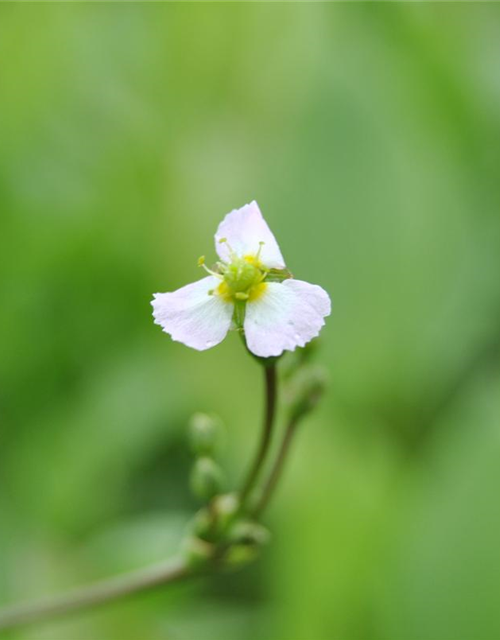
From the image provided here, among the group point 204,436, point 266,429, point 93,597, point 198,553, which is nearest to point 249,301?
point 266,429

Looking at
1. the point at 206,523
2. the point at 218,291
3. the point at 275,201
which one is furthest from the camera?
the point at 275,201

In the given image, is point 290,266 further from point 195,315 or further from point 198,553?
point 195,315

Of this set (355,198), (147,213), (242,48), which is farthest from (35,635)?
(242,48)

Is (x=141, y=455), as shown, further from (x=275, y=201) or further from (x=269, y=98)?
(x=269, y=98)

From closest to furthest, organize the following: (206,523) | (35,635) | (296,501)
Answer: (206,523)
(35,635)
(296,501)

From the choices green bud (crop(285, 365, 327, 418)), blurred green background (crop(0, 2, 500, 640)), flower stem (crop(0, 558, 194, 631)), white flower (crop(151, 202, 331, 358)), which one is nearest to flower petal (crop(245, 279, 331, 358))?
white flower (crop(151, 202, 331, 358))

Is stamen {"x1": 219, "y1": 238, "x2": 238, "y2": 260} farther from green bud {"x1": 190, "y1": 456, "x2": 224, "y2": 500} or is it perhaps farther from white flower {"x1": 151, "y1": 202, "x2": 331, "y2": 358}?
green bud {"x1": 190, "y1": 456, "x2": 224, "y2": 500}

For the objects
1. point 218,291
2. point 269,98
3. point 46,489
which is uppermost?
point 269,98
